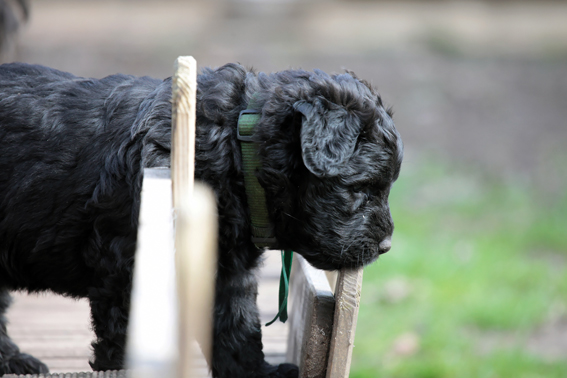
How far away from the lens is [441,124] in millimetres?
9625

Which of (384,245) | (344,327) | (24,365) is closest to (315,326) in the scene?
(344,327)

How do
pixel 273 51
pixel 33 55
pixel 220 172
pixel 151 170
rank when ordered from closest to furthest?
pixel 151 170 < pixel 220 172 < pixel 33 55 < pixel 273 51

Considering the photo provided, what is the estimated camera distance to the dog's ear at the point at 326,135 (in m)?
2.35

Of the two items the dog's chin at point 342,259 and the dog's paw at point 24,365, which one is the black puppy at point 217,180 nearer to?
the dog's chin at point 342,259

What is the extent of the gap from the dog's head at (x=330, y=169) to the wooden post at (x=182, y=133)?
2.74ft

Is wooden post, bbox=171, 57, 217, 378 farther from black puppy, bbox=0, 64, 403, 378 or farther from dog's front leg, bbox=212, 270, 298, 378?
dog's front leg, bbox=212, 270, 298, 378

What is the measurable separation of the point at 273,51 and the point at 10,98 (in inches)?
365

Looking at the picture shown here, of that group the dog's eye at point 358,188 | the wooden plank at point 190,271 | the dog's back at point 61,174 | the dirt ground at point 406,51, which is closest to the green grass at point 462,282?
the dirt ground at point 406,51

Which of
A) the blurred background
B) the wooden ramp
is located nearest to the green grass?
the blurred background

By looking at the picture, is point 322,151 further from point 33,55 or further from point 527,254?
point 33,55

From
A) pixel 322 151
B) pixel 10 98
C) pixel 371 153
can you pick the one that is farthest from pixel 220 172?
pixel 10 98

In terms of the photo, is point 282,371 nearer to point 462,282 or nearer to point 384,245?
point 384,245

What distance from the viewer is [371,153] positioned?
97.4 inches

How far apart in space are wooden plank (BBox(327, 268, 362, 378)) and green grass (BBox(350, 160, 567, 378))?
2.49 metres
